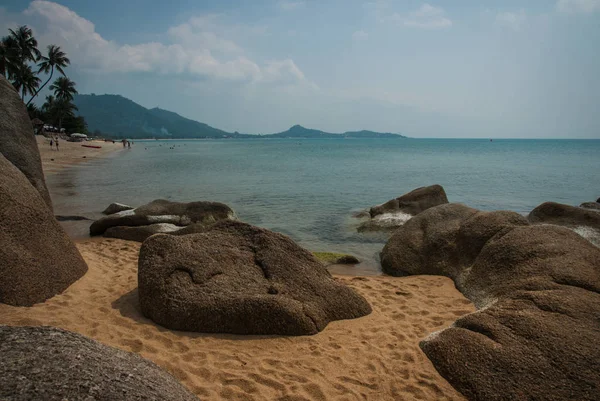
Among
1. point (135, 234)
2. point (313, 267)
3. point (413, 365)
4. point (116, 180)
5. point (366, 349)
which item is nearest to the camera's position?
point (413, 365)

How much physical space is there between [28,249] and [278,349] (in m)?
3.81

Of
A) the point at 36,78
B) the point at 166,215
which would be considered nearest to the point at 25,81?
the point at 36,78

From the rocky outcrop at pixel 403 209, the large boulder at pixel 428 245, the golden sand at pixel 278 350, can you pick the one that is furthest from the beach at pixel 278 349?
the rocky outcrop at pixel 403 209

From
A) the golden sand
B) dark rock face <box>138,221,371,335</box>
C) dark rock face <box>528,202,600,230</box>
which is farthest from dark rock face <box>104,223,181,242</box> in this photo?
dark rock face <box>528,202,600,230</box>

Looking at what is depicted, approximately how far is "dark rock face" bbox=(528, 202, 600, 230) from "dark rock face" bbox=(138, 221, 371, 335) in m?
7.60

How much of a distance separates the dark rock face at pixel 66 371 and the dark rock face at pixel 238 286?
9.78ft

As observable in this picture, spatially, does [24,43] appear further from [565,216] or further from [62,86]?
[565,216]

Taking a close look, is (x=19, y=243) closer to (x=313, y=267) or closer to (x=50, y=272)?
(x=50, y=272)

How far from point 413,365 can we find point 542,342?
1436mm

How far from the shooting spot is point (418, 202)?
48.8ft

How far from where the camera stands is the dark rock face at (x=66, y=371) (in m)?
1.84

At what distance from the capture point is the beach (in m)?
4.26

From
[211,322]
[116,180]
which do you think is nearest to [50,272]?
[211,322]

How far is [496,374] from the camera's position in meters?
4.33
